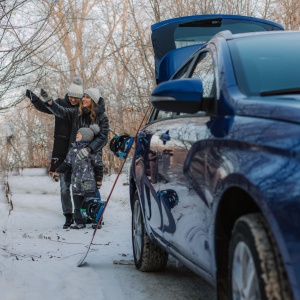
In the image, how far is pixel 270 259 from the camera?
2369 mm

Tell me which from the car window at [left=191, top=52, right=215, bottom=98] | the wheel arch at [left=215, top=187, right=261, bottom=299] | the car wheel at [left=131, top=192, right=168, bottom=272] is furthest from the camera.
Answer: the car wheel at [left=131, top=192, right=168, bottom=272]

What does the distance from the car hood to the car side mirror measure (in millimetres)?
340

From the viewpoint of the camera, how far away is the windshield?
3.24 metres

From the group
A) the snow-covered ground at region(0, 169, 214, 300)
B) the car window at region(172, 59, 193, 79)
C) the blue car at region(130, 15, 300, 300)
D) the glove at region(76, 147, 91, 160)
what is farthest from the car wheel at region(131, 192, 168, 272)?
the glove at region(76, 147, 91, 160)

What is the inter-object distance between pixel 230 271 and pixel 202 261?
0.50m

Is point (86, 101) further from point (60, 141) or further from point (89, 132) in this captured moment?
point (60, 141)

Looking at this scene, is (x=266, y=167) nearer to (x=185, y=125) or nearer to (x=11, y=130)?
(x=185, y=125)

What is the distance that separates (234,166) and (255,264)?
0.43 metres

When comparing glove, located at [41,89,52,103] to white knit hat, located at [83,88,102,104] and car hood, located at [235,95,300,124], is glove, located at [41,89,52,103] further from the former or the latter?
car hood, located at [235,95,300,124]

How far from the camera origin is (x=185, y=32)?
7.91 meters

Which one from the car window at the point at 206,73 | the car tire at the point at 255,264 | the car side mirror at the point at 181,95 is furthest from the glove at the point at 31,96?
the car tire at the point at 255,264

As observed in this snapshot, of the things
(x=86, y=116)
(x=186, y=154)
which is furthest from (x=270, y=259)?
(x=86, y=116)

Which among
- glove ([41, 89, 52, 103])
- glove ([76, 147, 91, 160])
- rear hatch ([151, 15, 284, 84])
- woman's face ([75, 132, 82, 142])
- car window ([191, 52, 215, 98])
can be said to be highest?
rear hatch ([151, 15, 284, 84])

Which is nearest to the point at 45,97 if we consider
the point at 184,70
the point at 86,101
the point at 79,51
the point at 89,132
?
the point at 86,101
